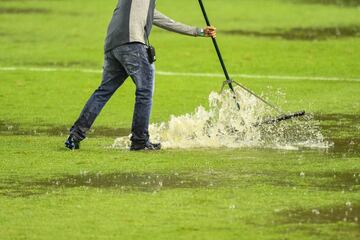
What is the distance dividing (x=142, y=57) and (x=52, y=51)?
11388mm

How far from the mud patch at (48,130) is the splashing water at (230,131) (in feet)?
2.57

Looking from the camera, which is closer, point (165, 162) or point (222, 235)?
point (222, 235)

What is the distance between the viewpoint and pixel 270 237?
31.2ft

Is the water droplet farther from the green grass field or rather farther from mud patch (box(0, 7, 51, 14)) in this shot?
mud patch (box(0, 7, 51, 14))

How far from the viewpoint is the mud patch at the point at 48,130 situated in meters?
15.5

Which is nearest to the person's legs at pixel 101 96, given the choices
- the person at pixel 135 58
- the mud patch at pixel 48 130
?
the person at pixel 135 58

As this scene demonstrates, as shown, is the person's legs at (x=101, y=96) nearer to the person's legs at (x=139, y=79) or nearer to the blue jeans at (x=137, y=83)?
the blue jeans at (x=137, y=83)

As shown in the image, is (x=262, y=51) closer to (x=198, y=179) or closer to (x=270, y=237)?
(x=198, y=179)

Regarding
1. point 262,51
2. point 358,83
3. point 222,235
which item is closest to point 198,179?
point 222,235

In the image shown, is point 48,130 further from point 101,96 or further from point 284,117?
point 284,117

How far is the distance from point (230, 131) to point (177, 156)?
101 cm

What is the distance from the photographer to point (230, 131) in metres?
14.3

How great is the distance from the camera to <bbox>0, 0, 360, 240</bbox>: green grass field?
1013 centimetres

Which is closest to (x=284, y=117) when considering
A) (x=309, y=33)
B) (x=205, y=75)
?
(x=205, y=75)
